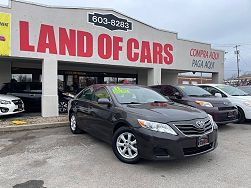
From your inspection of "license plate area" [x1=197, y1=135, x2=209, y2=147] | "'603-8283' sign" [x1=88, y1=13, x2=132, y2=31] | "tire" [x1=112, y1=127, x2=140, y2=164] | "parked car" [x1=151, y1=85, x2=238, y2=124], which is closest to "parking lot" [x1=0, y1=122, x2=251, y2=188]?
"tire" [x1=112, y1=127, x2=140, y2=164]

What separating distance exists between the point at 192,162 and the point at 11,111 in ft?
24.0

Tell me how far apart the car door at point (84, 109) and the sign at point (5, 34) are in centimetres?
413

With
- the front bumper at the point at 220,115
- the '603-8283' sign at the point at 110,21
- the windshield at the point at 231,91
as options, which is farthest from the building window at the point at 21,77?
the front bumper at the point at 220,115

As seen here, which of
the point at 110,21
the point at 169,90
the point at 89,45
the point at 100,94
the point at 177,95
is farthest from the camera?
the point at 110,21

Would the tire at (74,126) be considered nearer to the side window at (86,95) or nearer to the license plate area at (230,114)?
the side window at (86,95)

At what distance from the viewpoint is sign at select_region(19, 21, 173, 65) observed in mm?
10328

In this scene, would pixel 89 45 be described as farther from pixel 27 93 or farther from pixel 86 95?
pixel 86 95

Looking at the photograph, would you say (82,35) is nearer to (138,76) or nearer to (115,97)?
(115,97)

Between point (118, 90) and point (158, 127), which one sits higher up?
point (118, 90)

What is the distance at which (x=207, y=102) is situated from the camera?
7703mm

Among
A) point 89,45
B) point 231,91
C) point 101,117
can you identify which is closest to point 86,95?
point 101,117

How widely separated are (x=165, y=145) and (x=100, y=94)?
8.07 ft

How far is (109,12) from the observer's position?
40.8ft

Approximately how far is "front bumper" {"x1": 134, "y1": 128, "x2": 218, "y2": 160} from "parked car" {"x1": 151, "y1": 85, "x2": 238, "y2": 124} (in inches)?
131
